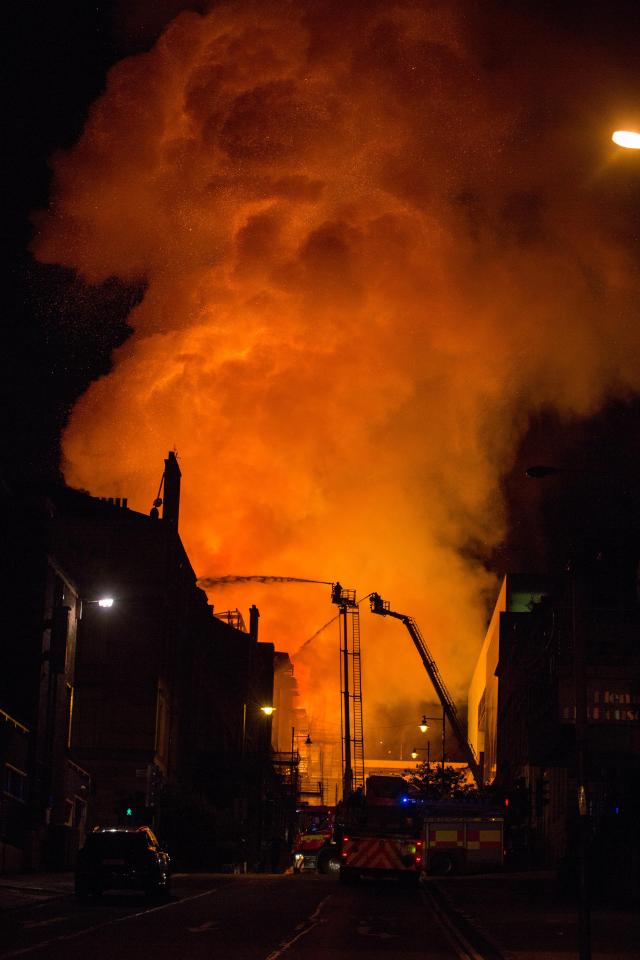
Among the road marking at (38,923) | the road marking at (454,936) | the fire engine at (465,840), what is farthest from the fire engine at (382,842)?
the road marking at (38,923)

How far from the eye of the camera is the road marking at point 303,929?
16.3m

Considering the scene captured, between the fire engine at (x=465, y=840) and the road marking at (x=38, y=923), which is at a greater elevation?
the fire engine at (x=465, y=840)

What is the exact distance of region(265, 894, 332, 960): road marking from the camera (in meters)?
16.3

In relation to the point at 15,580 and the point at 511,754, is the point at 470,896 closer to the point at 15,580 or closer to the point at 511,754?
the point at 15,580

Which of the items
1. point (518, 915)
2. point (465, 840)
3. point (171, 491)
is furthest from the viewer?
point (171, 491)

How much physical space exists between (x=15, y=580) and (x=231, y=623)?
176ft

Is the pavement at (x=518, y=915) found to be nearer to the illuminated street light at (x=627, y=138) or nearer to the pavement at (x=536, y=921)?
the pavement at (x=536, y=921)

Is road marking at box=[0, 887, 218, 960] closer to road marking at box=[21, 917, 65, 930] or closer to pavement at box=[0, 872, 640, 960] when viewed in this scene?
road marking at box=[21, 917, 65, 930]

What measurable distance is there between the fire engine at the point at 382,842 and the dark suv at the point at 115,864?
13.2 metres

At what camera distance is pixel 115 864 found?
25625mm

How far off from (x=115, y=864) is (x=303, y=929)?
6433 mm

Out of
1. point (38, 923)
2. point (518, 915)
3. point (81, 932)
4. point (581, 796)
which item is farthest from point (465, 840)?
point (581, 796)

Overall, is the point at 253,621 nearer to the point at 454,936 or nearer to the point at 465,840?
the point at 465,840

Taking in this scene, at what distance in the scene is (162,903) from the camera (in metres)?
26.4
